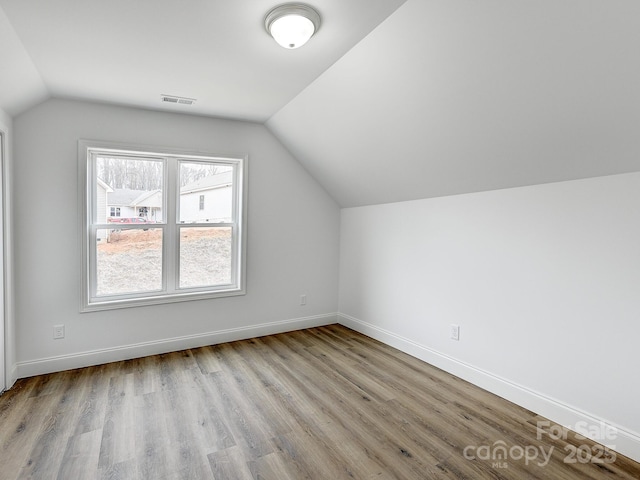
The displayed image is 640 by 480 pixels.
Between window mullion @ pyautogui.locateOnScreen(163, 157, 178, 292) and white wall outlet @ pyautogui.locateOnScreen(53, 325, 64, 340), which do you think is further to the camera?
window mullion @ pyautogui.locateOnScreen(163, 157, 178, 292)

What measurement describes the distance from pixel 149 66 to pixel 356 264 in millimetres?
2926

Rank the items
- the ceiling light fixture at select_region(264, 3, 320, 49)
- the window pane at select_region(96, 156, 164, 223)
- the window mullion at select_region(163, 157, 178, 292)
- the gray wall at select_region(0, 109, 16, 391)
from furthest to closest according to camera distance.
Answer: the window mullion at select_region(163, 157, 178, 292) < the window pane at select_region(96, 156, 164, 223) < the gray wall at select_region(0, 109, 16, 391) < the ceiling light fixture at select_region(264, 3, 320, 49)

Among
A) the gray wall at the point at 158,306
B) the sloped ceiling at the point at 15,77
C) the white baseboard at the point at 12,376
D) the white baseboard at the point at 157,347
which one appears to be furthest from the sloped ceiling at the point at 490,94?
the white baseboard at the point at 12,376

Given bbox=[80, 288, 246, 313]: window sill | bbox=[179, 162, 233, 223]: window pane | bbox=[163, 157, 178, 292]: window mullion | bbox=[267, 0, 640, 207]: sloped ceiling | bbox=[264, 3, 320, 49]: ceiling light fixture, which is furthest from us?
bbox=[179, 162, 233, 223]: window pane

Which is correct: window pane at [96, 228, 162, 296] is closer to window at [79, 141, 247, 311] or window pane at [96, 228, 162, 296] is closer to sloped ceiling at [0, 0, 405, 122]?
window at [79, 141, 247, 311]

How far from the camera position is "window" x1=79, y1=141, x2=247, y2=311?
3.36 meters

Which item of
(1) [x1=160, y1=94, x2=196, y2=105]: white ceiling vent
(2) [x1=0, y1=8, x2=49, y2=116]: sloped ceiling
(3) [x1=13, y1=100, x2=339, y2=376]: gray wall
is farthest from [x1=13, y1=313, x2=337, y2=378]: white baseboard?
(1) [x1=160, y1=94, x2=196, y2=105]: white ceiling vent

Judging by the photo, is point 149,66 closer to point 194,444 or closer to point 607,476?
point 194,444

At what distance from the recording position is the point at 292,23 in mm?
1945

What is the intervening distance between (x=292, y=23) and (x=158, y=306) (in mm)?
2896

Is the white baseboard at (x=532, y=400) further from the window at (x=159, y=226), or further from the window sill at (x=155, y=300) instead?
the window at (x=159, y=226)

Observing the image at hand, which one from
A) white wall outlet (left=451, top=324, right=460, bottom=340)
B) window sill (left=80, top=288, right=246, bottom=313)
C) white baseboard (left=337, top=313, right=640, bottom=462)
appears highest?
window sill (left=80, top=288, right=246, bottom=313)

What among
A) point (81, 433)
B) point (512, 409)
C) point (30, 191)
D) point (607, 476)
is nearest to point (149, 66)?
point (30, 191)

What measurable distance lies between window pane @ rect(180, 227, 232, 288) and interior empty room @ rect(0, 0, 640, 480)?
0.08 feet
